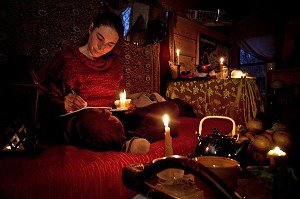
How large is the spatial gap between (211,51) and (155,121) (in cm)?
432

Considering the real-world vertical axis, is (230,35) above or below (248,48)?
above

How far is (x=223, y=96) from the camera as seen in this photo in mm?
3098

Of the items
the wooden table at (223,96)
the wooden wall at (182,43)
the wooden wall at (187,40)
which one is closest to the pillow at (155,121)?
the wooden table at (223,96)

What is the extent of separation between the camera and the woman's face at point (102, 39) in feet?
5.98

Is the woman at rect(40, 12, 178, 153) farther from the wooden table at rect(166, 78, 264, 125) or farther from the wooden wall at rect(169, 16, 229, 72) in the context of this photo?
the wooden wall at rect(169, 16, 229, 72)

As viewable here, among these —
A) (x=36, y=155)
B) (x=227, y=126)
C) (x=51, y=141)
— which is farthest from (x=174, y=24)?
(x=36, y=155)

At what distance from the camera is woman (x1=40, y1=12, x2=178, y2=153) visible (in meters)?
1.44

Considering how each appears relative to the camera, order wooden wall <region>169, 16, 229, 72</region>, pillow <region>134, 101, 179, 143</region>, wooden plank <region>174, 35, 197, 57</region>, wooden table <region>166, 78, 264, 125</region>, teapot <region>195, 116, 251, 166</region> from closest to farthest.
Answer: teapot <region>195, 116, 251, 166</region>, pillow <region>134, 101, 179, 143</region>, wooden table <region>166, 78, 264, 125</region>, wooden wall <region>169, 16, 229, 72</region>, wooden plank <region>174, 35, 197, 57</region>

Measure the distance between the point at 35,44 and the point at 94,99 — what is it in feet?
2.89

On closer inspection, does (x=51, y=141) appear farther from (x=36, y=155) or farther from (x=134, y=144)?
(x=134, y=144)

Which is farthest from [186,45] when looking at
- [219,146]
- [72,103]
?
[219,146]

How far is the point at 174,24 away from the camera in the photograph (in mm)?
4102

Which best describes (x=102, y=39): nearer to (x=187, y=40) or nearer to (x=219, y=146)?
(x=219, y=146)

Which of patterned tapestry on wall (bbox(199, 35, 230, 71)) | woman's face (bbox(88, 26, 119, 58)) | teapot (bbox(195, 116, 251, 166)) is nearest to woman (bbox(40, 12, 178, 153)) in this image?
woman's face (bbox(88, 26, 119, 58))
